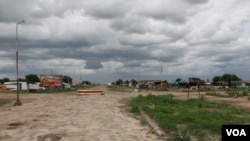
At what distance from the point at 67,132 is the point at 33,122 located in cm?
427

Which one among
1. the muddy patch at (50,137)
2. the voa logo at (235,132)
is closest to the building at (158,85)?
the muddy patch at (50,137)

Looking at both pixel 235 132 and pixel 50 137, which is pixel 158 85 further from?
pixel 235 132

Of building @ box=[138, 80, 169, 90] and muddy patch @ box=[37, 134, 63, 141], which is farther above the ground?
building @ box=[138, 80, 169, 90]

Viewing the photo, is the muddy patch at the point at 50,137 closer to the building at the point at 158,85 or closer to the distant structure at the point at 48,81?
the building at the point at 158,85

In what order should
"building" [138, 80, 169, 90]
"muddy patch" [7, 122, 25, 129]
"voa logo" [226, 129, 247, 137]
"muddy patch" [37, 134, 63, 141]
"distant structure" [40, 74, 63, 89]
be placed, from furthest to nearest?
"building" [138, 80, 169, 90], "distant structure" [40, 74, 63, 89], "muddy patch" [7, 122, 25, 129], "muddy patch" [37, 134, 63, 141], "voa logo" [226, 129, 247, 137]

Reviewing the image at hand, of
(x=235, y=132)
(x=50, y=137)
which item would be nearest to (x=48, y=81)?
(x=50, y=137)

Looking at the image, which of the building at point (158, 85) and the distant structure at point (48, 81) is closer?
the distant structure at point (48, 81)

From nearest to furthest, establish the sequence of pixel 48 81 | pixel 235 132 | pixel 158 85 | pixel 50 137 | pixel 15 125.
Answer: pixel 235 132 → pixel 50 137 → pixel 15 125 → pixel 48 81 → pixel 158 85

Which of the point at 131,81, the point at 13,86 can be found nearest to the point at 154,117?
the point at 13,86

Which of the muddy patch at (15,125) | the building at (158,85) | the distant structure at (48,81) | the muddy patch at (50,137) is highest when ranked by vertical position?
the distant structure at (48,81)

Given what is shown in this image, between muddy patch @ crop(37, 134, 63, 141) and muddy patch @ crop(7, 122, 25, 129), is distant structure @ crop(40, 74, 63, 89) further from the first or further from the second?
muddy patch @ crop(37, 134, 63, 141)

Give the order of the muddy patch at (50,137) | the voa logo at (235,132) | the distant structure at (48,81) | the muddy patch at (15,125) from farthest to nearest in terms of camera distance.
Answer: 1. the distant structure at (48,81)
2. the muddy patch at (15,125)
3. the muddy patch at (50,137)
4. the voa logo at (235,132)

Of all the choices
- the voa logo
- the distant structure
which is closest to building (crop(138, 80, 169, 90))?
the distant structure

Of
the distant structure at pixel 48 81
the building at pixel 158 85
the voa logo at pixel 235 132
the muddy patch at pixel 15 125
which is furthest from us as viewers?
the building at pixel 158 85
